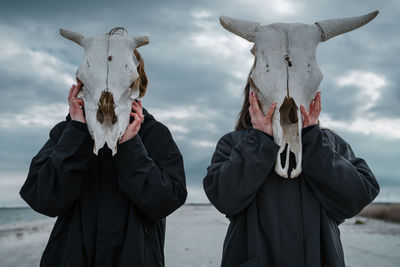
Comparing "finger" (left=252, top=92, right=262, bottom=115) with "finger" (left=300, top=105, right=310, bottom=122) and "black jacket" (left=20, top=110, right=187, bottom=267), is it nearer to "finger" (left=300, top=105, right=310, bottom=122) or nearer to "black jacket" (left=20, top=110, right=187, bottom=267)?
"finger" (left=300, top=105, right=310, bottom=122)

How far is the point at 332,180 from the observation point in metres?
2.62

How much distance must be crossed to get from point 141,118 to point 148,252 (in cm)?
97

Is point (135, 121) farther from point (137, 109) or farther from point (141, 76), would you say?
point (141, 76)

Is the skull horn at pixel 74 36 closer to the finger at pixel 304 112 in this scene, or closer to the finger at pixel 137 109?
the finger at pixel 137 109

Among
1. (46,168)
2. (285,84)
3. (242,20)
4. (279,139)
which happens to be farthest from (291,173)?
(46,168)

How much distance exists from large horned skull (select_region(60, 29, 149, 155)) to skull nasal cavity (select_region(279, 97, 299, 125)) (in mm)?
1059

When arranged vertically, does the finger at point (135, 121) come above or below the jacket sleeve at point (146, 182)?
above

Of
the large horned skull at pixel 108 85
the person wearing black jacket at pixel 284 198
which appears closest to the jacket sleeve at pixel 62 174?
the large horned skull at pixel 108 85

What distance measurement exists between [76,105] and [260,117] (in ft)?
4.38

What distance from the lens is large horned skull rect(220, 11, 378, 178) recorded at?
2711mm

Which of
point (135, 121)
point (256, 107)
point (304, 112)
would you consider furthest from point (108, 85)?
point (304, 112)

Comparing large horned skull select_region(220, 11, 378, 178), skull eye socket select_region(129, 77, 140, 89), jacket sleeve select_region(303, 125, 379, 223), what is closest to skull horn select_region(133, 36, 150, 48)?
skull eye socket select_region(129, 77, 140, 89)

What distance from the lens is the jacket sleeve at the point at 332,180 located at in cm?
262

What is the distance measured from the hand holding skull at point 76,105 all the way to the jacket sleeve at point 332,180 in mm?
1615
